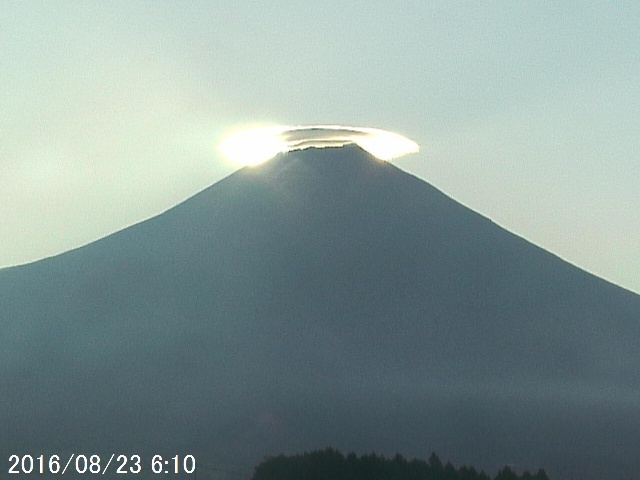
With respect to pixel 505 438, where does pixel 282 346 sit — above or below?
above

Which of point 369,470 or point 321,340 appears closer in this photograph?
point 369,470

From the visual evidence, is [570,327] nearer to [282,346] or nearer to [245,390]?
[282,346]

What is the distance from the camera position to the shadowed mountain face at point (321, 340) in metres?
121

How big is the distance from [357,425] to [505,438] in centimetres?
1608

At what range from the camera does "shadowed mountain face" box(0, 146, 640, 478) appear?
12144 centimetres

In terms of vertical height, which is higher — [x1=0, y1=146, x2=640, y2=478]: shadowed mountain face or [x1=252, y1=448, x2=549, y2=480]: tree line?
[x1=0, y1=146, x2=640, y2=478]: shadowed mountain face

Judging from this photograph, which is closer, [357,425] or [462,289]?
[357,425]

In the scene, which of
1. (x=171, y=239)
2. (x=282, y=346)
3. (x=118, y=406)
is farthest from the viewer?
(x=171, y=239)

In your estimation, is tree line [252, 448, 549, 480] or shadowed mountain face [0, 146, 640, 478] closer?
tree line [252, 448, 549, 480]

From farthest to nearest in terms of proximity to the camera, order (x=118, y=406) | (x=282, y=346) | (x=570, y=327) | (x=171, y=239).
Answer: (x=171, y=239), (x=570, y=327), (x=282, y=346), (x=118, y=406)

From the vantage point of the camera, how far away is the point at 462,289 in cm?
17512

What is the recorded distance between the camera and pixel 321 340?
155750 millimetres

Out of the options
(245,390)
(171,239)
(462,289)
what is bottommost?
(245,390)

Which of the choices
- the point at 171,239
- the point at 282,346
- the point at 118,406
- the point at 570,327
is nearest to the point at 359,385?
the point at 282,346
